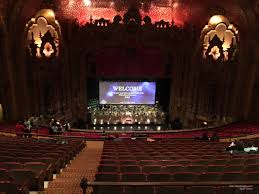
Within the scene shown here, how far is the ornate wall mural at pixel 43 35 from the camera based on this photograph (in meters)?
20.3

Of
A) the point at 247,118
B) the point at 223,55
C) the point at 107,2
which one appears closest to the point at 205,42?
the point at 223,55

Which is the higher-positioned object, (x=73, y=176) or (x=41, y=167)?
(x=41, y=167)

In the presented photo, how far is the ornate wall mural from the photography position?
20312 millimetres

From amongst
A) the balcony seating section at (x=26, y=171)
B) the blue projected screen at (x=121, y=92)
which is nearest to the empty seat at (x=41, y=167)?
the balcony seating section at (x=26, y=171)

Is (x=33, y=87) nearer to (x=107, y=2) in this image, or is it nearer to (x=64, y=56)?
(x=64, y=56)

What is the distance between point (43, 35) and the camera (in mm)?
21094

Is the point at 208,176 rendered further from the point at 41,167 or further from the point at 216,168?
the point at 41,167

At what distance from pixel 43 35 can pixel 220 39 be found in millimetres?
10893

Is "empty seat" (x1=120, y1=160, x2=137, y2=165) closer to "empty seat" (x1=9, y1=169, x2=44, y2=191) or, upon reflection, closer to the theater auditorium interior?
"empty seat" (x1=9, y1=169, x2=44, y2=191)

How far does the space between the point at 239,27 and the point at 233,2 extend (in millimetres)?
1803

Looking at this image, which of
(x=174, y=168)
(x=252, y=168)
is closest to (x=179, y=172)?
(x=174, y=168)

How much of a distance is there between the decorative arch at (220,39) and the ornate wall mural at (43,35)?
31.3 ft

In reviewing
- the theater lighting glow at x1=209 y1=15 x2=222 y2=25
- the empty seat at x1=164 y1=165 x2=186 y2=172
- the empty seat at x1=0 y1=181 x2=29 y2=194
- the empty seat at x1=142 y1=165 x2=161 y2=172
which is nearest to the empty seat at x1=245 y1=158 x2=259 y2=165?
the empty seat at x1=164 y1=165 x2=186 y2=172

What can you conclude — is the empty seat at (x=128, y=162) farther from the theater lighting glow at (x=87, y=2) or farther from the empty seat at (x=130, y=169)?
the theater lighting glow at (x=87, y=2)
